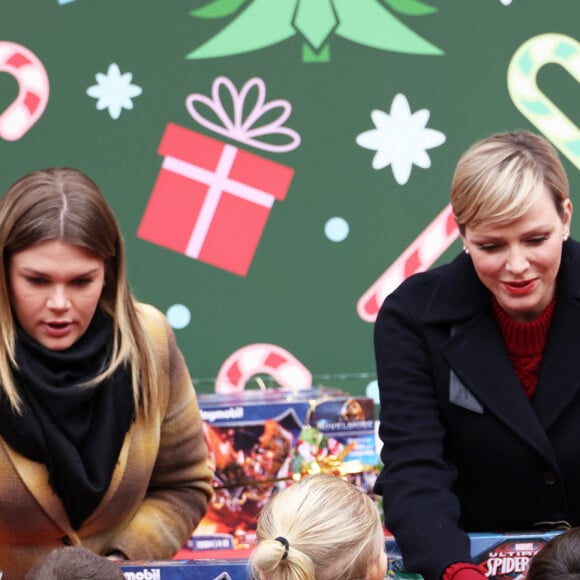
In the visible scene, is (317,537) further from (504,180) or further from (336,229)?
(336,229)

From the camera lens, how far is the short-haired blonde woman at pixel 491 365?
2.14 metres

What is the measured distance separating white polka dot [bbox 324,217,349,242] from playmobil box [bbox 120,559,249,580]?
1.78 metres

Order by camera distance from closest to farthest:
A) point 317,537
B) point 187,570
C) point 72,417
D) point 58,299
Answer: point 317,537
point 187,570
point 58,299
point 72,417

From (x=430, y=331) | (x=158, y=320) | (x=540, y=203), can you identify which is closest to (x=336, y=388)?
(x=158, y=320)

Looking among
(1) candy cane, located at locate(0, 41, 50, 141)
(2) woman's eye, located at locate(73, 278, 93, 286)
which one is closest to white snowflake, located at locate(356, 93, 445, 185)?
(1) candy cane, located at locate(0, 41, 50, 141)

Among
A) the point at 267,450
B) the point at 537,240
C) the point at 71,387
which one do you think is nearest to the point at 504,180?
the point at 537,240

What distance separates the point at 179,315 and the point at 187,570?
175cm

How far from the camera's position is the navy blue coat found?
2.22 metres

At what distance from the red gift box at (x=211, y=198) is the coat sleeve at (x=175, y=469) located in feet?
3.60

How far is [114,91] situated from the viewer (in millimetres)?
3711

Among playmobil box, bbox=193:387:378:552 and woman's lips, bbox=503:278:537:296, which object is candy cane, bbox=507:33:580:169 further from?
woman's lips, bbox=503:278:537:296

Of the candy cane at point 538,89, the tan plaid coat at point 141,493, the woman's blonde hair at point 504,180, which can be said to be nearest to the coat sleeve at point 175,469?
the tan plaid coat at point 141,493

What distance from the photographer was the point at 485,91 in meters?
3.73

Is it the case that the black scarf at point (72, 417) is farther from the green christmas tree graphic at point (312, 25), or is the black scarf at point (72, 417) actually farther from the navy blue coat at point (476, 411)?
the green christmas tree graphic at point (312, 25)
